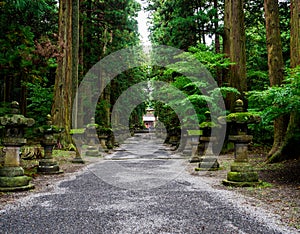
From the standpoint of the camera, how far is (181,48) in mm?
17312

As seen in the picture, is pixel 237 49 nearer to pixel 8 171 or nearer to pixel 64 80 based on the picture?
pixel 64 80

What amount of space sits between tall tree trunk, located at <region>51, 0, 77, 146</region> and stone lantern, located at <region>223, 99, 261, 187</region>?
832cm

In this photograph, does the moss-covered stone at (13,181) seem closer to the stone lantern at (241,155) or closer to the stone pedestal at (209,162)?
the stone lantern at (241,155)

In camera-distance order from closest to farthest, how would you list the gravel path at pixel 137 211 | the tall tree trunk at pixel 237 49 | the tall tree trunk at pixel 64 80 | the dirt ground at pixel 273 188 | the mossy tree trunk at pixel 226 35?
the gravel path at pixel 137 211 → the dirt ground at pixel 273 188 → the tall tree trunk at pixel 237 49 → the tall tree trunk at pixel 64 80 → the mossy tree trunk at pixel 226 35

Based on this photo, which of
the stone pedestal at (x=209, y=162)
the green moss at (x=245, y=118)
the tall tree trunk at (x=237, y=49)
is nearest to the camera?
the green moss at (x=245, y=118)

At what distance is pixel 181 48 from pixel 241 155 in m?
12.3

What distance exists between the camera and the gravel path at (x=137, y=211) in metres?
3.36

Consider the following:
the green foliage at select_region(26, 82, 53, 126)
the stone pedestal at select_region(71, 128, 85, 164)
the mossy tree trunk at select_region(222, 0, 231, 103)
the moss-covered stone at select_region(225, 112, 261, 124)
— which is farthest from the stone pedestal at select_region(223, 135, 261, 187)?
the green foliage at select_region(26, 82, 53, 126)

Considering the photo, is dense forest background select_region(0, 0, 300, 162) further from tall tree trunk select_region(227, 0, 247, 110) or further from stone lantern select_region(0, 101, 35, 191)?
stone lantern select_region(0, 101, 35, 191)

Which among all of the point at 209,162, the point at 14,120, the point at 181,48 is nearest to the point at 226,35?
the point at 181,48

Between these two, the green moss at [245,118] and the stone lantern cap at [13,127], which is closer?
the stone lantern cap at [13,127]

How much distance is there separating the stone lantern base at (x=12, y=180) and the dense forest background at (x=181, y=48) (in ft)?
16.1

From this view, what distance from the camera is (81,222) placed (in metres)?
3.56

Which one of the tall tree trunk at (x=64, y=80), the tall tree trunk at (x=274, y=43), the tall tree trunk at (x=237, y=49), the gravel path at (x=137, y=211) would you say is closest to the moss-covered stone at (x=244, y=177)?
the gravel path at (x=137, y=211)
